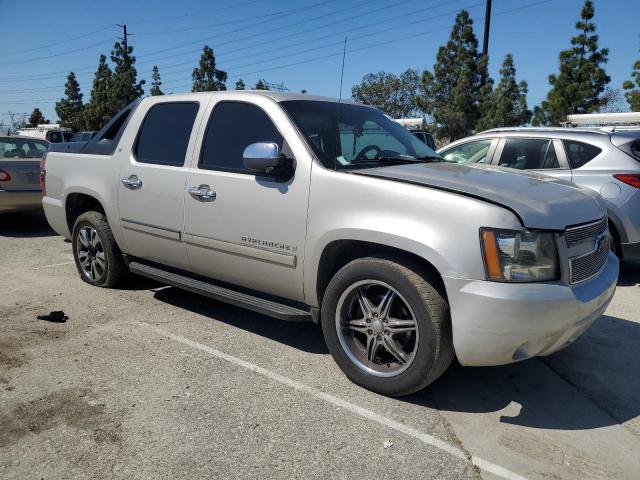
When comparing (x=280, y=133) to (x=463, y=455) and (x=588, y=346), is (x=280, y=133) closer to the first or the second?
(x=463, y=455)

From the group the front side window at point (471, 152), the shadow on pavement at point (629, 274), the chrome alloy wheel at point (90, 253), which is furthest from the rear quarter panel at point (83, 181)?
the shadow on pavement at point (629, 274)

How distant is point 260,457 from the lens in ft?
8.88

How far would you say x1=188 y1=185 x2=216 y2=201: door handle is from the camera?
13.4ft

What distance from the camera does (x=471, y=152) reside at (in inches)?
293

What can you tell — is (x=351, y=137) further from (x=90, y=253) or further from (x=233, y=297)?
(x=90, y=253)

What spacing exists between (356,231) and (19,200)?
759 cm

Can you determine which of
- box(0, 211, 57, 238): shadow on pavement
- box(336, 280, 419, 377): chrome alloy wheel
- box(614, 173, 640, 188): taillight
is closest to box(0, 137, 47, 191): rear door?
box(0, 211, 57, 238): shadow on pavement

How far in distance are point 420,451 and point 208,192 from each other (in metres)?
2.41

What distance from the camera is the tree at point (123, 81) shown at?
44.3 metres

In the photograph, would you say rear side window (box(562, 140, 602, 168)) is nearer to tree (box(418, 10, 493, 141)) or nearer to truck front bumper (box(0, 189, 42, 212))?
truck front bumper (box(0, 189, 42, 212))

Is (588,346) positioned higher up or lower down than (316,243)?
lower down

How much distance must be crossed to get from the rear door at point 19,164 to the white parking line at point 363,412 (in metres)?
6.13

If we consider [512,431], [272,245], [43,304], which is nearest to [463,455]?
[512,431]

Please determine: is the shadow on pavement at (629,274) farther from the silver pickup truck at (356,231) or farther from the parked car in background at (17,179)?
the parked car in background at (17,179)
